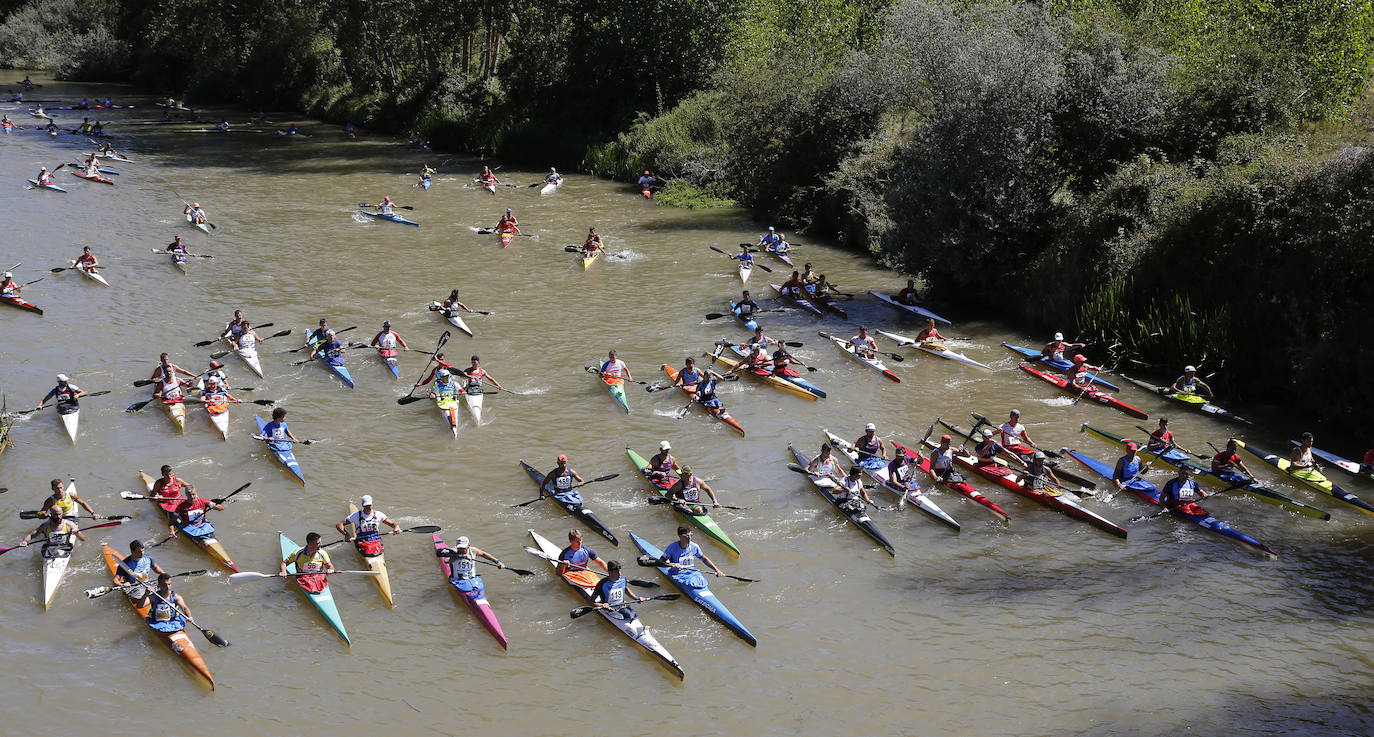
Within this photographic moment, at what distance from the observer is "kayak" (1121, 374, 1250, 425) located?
2128 centimetres

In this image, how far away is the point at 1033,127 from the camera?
26000mm

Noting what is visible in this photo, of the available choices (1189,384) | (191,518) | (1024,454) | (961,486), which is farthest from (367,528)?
(1189,384)

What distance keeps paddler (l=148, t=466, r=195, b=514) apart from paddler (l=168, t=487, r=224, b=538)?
0.17m

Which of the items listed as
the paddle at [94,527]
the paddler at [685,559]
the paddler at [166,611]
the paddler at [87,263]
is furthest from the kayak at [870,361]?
the paddler at [87,263]

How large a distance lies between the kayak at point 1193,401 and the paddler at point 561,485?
12863 millimetres

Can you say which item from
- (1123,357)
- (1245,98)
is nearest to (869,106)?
(1245,98)

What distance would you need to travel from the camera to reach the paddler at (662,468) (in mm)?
17875

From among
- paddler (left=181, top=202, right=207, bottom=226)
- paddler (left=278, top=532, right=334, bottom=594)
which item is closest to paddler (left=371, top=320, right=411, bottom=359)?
paddler (left=278, top=532, right=334, bottom=594)

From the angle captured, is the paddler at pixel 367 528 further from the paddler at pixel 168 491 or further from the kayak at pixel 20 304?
the kayak at pixel 20 304

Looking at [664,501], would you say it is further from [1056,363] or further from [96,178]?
[96,178]

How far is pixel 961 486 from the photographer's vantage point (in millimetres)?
18125

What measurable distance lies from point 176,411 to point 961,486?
15013mm

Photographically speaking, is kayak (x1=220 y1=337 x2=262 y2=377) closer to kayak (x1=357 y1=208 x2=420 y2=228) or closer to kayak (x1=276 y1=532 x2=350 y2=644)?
kayak (x1=276 y1=532 x2=350 y2=644)

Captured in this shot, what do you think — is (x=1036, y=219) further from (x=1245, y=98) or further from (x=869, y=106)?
(x=869, y=106)
